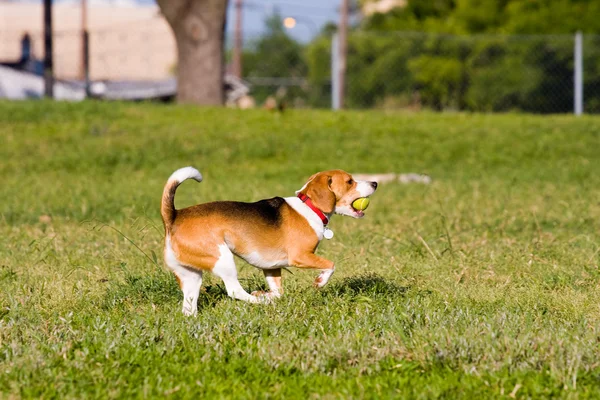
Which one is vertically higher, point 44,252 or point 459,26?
point 459,26

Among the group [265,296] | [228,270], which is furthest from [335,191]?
[228,270]

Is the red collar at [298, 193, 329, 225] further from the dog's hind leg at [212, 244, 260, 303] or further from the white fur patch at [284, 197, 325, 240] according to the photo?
the dog's hind leg at [212, 244, 260, 303]

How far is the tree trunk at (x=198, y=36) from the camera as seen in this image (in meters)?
18.1

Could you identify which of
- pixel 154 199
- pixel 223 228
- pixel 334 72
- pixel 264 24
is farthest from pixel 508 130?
pixel 264 24

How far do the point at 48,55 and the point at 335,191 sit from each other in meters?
17.3

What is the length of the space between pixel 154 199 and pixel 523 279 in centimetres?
556

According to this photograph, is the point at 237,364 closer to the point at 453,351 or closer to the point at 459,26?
the point at 453,351

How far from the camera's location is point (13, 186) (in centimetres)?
1234

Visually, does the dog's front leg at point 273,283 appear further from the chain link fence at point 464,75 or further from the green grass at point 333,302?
the chain link fence at point 464,75

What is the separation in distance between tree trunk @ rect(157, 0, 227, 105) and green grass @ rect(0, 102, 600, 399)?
16.7 ft

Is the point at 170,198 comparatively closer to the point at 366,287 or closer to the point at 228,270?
the point at 228,270

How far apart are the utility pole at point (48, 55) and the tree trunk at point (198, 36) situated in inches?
150

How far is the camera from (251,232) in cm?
534

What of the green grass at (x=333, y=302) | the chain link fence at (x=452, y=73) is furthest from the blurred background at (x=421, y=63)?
the green grass at (x=333, y=302)
